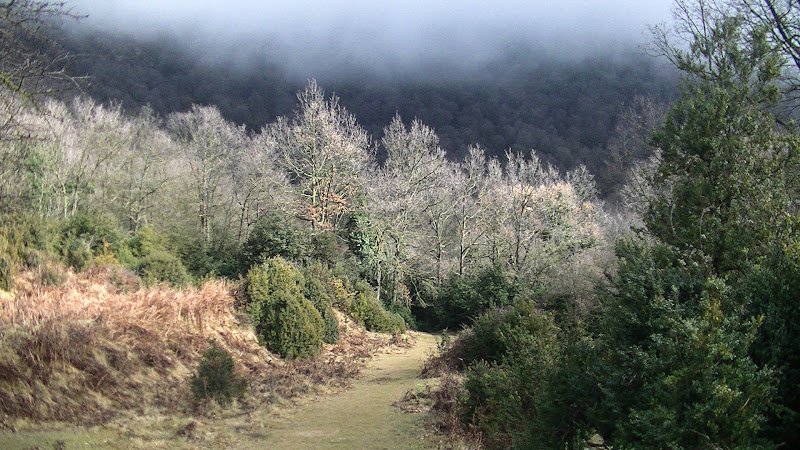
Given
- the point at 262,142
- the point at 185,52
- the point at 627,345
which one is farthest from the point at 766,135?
the point at 185,52

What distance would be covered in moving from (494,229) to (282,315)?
20.0 meters

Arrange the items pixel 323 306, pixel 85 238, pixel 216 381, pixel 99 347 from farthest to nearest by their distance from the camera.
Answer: pixel 323 306 < pixel 85 238 < pixel 216 381 < pixel 99 347

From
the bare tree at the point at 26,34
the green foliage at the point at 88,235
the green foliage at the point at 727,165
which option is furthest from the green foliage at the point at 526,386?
the green foliage at the point at 88,235

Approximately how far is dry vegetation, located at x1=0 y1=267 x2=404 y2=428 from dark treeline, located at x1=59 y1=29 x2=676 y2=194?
30551 mm

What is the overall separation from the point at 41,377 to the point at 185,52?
2217 inches

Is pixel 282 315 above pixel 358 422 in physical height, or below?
above

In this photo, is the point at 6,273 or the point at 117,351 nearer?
the point at 117,351

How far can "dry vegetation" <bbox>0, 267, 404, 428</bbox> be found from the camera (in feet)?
24.5

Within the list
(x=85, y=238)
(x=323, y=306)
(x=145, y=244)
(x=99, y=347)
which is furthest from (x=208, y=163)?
(x=99, y=347)

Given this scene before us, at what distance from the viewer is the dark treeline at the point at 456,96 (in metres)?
45.2

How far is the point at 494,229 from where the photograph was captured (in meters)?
31.5

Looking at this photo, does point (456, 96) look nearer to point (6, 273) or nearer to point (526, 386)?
point (6, 273)

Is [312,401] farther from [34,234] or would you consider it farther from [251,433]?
[34,234]

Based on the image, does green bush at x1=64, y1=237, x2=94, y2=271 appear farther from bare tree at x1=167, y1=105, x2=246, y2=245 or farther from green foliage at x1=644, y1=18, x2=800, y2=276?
bare tree at x1=167, y1=105, x2=246, y2=245
